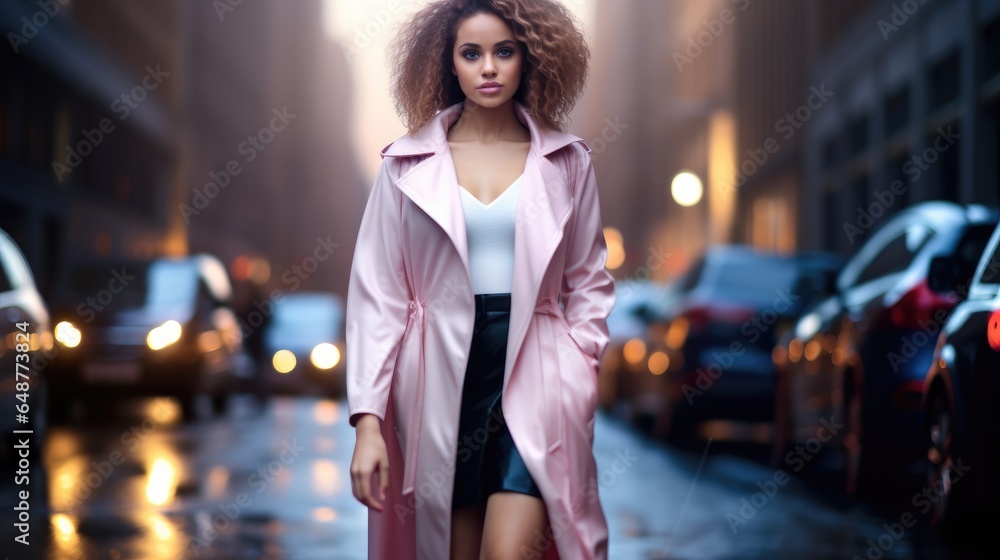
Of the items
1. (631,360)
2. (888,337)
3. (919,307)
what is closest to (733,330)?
(888,337)

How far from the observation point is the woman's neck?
400cm

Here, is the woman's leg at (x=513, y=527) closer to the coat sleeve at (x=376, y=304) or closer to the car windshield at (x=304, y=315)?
the coat sleeve at (x=376, y=304)

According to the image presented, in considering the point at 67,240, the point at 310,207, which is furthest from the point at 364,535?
the point at 310,207

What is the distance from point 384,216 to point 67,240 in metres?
34.2

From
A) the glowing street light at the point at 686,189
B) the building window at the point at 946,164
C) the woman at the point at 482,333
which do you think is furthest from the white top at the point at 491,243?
the glowing street light at the point at 686,189

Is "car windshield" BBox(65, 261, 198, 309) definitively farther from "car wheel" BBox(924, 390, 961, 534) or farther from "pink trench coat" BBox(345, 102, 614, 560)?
"pink trench coat" BBox(345, 102, 614, 560)

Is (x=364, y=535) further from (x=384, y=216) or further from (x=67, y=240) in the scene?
(x=67, y=240)

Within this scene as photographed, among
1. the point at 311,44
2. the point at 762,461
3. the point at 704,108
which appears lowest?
the point at 762,461

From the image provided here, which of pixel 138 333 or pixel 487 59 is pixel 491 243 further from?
pixel 138 333

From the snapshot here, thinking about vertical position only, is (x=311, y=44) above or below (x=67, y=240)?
above

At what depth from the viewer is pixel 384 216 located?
151 inches

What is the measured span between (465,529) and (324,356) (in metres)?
23.4

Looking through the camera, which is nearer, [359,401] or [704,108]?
[359,401]

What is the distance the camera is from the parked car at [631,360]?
16453mm
